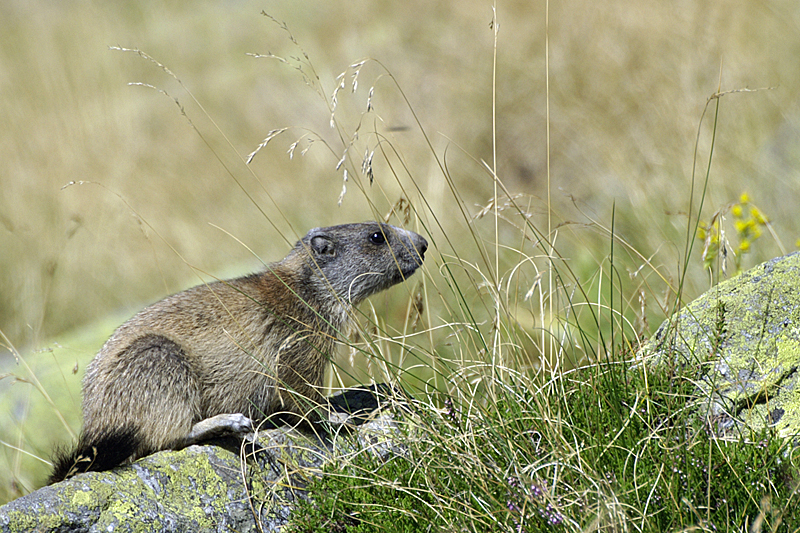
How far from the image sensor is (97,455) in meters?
3.19

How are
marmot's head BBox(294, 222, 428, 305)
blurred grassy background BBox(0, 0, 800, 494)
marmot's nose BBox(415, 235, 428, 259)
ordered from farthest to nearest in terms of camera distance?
blurred grassy background BBox(0, 0, 800, 494) < marmot's head BBox(294, 222, 428, 305) < marmot's nose BBox(415, 235, 428, 259)

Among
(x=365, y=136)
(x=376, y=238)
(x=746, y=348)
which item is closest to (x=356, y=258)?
(x=376, y=238)

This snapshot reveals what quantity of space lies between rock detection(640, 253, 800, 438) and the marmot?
1.55m

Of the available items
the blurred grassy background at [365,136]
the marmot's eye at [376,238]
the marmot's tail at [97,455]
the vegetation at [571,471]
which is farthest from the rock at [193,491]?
the blurred grassy background at [365,136]

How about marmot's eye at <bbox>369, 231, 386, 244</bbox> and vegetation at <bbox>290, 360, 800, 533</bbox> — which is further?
marmot's eye at <bbox>369, 231, 386, 244</bbox>

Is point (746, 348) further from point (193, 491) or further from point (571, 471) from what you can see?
point (193, 491)

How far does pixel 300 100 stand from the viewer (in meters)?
13.1

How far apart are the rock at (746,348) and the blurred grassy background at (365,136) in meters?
1.37

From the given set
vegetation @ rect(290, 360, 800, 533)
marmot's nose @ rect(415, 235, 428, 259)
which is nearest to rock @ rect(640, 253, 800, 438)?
vegetation @ rect(290, 360, 800, 533)

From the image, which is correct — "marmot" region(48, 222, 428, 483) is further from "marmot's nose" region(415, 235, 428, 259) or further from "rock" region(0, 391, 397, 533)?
"rock" region(0, 391, 397, 533)

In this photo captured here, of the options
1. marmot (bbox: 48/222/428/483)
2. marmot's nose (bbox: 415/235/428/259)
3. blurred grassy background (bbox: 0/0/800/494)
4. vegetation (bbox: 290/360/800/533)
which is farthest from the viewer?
blurred grassy background (bbox: 0/0/800/494)

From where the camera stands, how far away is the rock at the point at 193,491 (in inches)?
115

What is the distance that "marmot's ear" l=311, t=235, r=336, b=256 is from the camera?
5.15 m

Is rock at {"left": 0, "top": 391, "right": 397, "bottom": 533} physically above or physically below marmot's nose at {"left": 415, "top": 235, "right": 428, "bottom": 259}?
below
